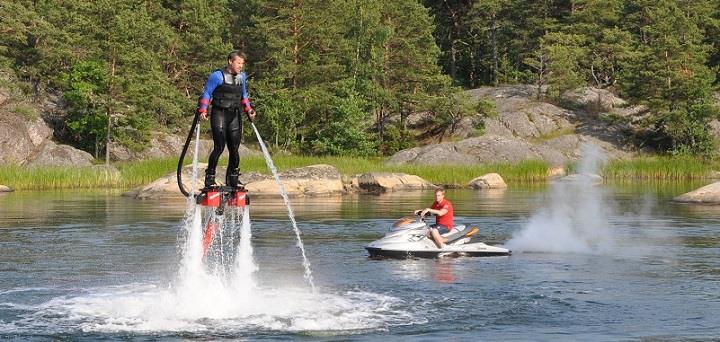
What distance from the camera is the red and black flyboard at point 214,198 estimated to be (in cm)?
1652

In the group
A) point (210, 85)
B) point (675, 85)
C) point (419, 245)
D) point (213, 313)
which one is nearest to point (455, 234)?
Answer: point (419, 245)

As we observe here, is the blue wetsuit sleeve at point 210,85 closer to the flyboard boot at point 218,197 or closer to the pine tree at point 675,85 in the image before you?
the flyboard boot at point 218,197

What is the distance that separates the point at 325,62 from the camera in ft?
287

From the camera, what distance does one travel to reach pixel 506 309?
17.9 metres

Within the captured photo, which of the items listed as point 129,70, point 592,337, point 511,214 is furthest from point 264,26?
point 592,337

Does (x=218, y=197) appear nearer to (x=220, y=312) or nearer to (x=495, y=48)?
(x=220, y=312)

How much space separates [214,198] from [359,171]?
47.6 meters

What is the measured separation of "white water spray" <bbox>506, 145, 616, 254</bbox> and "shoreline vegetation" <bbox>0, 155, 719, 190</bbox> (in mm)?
10622

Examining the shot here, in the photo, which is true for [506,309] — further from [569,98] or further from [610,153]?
[569,98]

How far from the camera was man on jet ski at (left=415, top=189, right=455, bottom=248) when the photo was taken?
2536 cm

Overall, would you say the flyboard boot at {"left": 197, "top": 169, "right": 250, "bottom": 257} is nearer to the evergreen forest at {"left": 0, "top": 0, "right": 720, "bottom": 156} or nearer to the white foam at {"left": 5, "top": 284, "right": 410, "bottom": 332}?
the white foam at {"left": 5, "top": 284, "right": 410, "bottom": 332}

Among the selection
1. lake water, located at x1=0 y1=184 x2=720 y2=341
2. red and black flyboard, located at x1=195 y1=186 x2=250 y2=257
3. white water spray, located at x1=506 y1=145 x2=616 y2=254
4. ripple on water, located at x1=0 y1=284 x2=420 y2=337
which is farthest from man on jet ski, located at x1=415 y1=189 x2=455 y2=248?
red and black flyboard, located at x1=195 y1=186 x2=250 y2=257

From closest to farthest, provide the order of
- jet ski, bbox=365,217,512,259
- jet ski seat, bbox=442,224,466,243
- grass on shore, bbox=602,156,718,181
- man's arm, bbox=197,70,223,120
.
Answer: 1. man's arm, bbox=197,70,223,120
2. jet ski, bbox=365,217,512,259
3. jet ski seat, bbox=442,224,466,243
4. grass on shore, bbox=602,156,718,181

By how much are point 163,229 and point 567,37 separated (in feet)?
203
